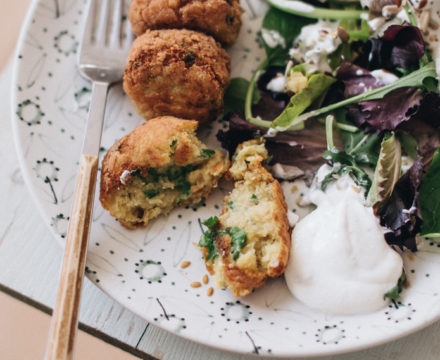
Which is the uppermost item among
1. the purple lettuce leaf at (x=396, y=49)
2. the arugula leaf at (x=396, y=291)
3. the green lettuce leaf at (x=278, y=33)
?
the green lettuce leaf at (x=278, y=33)

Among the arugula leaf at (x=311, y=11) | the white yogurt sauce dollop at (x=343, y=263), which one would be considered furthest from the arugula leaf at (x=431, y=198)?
the arugula leaf at (x=311, y=11)

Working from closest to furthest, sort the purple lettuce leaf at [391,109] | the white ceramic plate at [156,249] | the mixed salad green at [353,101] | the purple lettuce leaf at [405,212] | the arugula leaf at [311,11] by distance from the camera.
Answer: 1. the white ceramic plate at [156,249]
2. the purple lettuce leaf at [405,212]
3. the mixed salad green at [353,101]
4. the purple lettuce leaf at [391,109]
5. the arugula leaf at [311,11]

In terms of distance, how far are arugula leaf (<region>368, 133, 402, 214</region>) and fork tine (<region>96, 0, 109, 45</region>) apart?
1644 mm

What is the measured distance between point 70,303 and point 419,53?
2159 mm

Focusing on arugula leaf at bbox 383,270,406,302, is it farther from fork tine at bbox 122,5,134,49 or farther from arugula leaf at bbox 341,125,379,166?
fork tine at bbox 122,5,134,49

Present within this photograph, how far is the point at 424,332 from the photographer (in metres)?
2.53

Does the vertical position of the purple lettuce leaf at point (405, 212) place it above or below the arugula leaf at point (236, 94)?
below

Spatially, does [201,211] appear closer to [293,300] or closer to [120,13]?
[293,300]

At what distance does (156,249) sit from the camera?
99.1 inches

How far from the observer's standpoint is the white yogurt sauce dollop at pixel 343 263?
2.29 meters

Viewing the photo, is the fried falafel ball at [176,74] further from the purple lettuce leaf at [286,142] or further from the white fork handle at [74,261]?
the white fork handle at [74,261]

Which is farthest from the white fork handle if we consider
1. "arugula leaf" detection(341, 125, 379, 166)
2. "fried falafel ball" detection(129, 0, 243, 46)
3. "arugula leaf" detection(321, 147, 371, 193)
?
"arugula leaf" detection(341, 125, 379, 166)

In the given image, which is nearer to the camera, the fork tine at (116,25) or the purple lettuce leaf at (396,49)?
the purple lettuce leaf at (396,49)

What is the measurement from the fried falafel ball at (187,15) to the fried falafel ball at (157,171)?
528 millimetres
